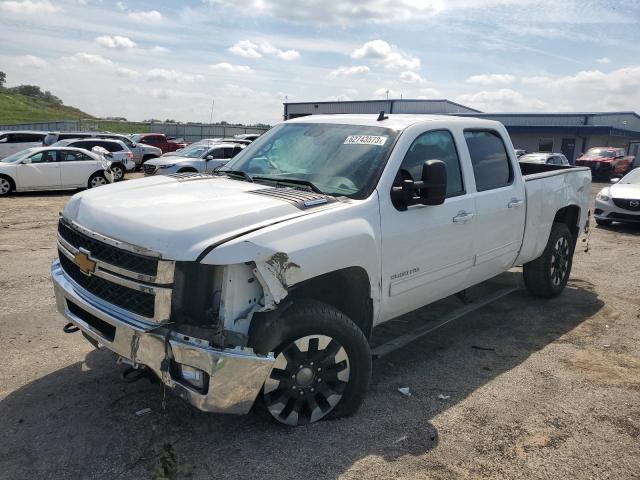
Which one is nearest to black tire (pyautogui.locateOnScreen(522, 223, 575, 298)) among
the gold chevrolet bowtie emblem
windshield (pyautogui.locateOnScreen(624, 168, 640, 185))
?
the gold chevrolet bowtie emblem

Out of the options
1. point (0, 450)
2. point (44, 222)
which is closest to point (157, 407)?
point (0, 450)

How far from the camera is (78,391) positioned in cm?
387

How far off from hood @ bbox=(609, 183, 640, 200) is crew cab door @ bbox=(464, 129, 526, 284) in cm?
801

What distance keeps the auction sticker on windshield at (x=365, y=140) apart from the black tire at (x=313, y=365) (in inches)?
52.6

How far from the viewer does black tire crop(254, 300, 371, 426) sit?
3.12 m

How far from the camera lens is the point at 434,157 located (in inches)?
169

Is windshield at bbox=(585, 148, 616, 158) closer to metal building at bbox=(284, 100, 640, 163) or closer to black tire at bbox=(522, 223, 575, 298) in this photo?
metal building at bbox=(284, 100, 640, 163)

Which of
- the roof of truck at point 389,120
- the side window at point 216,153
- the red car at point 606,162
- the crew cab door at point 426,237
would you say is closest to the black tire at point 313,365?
the crew cab door at point 426,237

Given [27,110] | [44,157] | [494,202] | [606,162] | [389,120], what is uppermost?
[27,110]

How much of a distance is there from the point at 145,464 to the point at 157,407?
635 mm

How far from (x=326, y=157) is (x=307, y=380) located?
65.7 inches

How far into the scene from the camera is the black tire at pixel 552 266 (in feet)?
20.1

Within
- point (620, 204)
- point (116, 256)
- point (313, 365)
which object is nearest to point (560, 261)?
point (313, 365)

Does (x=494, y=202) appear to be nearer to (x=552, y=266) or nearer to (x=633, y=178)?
(x=552, y=266)
